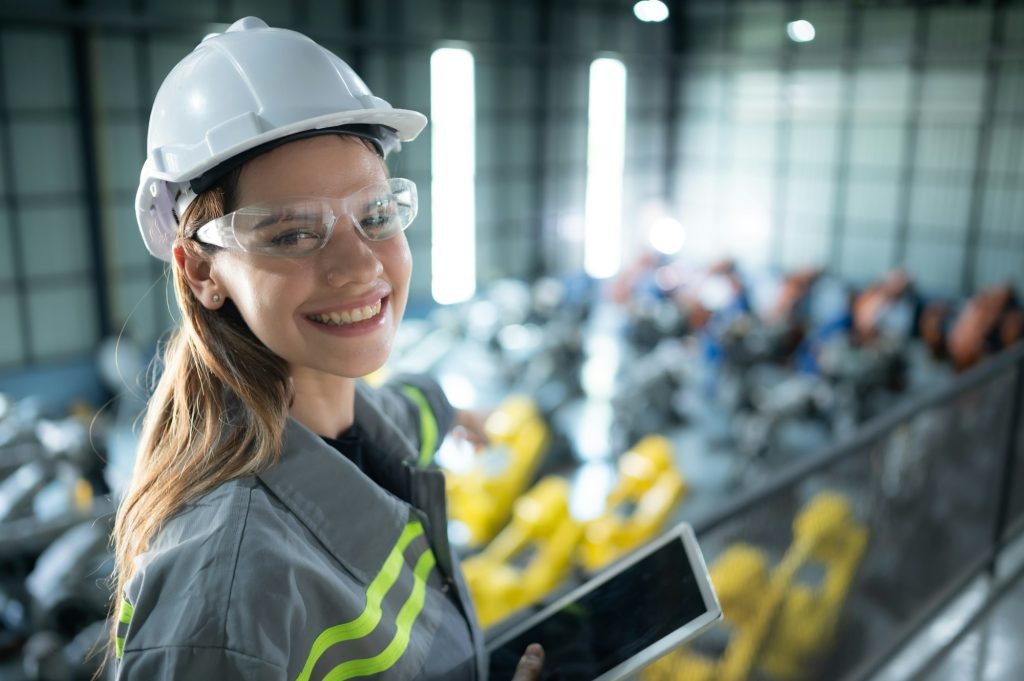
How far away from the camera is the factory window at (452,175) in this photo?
15.2m

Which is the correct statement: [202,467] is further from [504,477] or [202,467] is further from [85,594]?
[504,477]

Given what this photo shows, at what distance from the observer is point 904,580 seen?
4090 millimetres

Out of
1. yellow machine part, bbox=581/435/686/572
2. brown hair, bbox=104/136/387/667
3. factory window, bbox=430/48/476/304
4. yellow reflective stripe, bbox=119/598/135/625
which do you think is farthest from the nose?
factory window, bbox=430/48/476/304

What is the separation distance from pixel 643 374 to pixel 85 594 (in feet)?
23.4

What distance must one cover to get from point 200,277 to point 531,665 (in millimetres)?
871

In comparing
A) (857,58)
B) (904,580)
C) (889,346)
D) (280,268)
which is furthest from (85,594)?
(857,58)

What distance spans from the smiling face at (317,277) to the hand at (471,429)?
2.99 ft

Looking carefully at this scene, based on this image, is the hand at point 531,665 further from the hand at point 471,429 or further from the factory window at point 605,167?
the factory window at point 605,167

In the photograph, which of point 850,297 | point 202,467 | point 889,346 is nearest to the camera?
point 202,467

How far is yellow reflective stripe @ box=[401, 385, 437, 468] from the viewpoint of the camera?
2.03 metres

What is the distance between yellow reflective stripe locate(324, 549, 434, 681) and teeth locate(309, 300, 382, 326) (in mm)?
447

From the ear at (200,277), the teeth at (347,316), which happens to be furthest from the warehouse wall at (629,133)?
the teeth at (347,316)

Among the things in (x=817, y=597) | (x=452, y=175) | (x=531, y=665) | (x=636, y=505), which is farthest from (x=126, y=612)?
(x=452, y=175)

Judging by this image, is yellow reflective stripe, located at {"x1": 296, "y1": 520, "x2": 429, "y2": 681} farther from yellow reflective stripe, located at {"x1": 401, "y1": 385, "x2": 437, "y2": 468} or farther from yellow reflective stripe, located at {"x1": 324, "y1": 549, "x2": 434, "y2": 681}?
yellow reflective stripe, located at {"x1": 401, "y1": 385, "x2": 437, "y2": 468}
